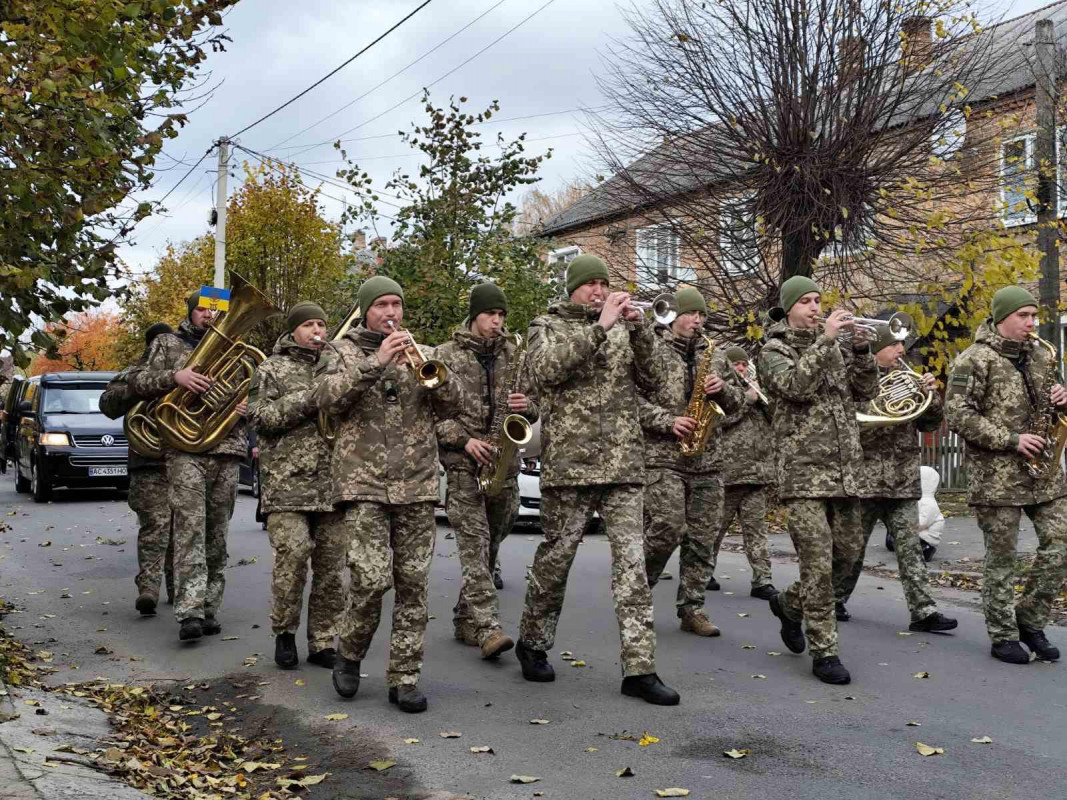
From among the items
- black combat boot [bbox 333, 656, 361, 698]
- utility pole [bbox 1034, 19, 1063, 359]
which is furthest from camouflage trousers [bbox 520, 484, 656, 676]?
utility pole [bbox 1034, 19, 1063, 359]

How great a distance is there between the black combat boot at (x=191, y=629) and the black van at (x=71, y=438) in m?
12.0

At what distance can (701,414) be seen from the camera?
8.68 meters

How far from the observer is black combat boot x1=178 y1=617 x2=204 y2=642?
27.2 feet

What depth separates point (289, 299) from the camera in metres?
33.8

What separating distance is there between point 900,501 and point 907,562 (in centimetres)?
50

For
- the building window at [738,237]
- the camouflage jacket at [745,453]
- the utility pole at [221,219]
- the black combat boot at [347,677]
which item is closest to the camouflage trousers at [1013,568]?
the camouflage jacket at [745,453]

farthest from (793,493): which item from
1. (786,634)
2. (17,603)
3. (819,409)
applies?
(17,603)

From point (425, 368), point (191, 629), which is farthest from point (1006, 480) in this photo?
point (191, 629)

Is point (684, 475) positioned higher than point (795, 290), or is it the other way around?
point (795, 290)

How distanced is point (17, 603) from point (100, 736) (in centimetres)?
487

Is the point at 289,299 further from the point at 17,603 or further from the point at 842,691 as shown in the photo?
the point at 842,691

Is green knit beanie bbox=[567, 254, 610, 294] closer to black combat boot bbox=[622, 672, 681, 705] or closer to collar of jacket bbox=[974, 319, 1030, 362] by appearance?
black combat boot bbox=[622, 672, 681, 705]

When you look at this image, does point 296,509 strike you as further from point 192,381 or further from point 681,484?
point 681,484

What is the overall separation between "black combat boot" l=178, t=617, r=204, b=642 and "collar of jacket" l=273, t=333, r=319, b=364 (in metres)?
1.95
